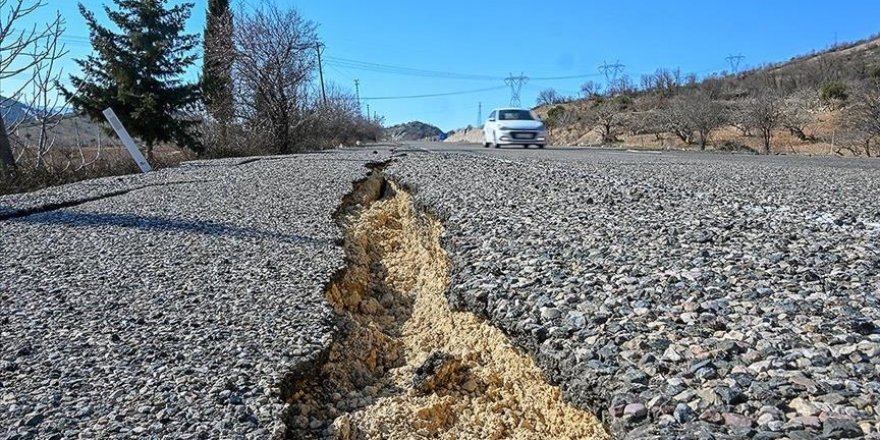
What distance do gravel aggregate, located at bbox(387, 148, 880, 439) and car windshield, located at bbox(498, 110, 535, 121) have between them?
541 inches

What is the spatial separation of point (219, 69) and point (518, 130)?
10.0 metres

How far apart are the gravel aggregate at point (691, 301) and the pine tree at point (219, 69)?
14710 millimetres

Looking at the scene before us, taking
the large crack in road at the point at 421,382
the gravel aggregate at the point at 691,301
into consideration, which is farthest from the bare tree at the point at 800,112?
the large crack in road at the point at 421,382

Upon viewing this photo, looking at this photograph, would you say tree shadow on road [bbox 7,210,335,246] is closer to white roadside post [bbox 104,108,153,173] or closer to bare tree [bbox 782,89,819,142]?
white roadside post [bbox 104,108,153,173]

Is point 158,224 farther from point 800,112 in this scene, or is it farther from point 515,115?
point 800,112

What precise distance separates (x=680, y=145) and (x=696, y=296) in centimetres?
2720

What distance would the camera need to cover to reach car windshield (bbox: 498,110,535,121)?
61.7 ft

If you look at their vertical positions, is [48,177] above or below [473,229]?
above

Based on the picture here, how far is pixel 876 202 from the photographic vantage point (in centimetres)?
490

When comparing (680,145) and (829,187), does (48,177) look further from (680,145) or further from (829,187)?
(680,145)

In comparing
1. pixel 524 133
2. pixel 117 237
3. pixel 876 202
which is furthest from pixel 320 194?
pixel 524 133

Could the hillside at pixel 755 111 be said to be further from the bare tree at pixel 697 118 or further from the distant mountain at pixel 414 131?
the distant mountain at pixel 414 131

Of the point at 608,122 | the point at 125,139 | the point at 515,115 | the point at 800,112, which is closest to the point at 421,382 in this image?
the point at 125,139

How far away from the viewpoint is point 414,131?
92.8 m
